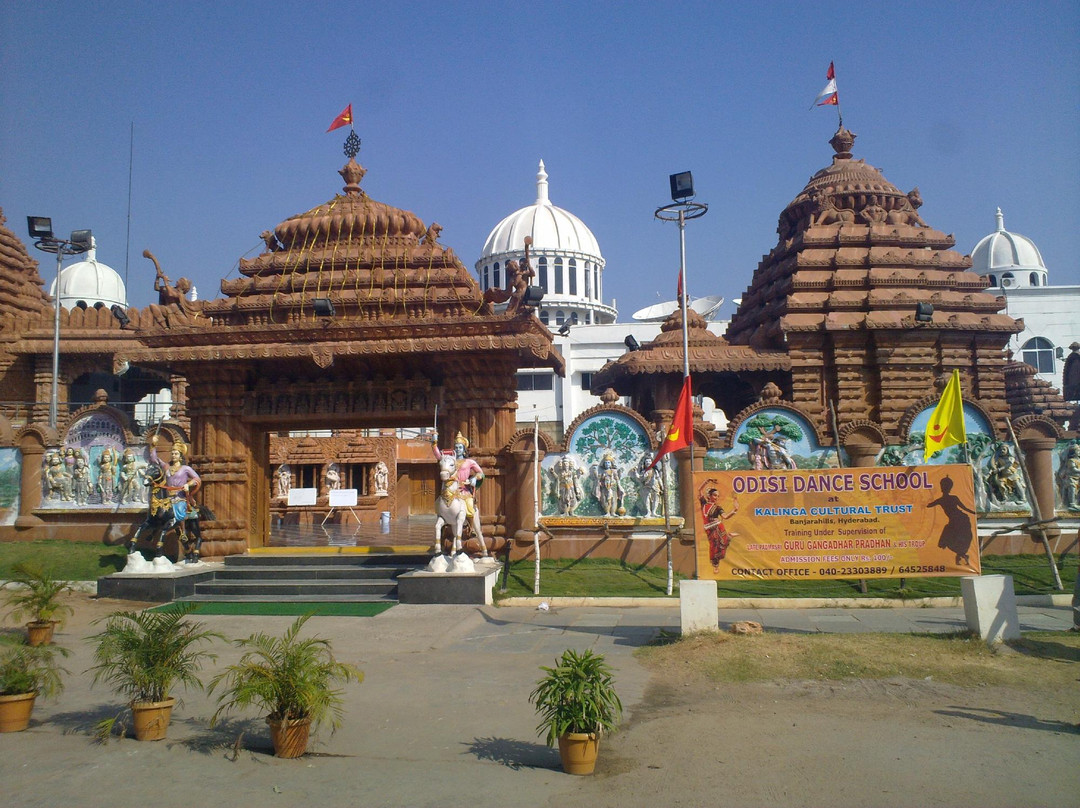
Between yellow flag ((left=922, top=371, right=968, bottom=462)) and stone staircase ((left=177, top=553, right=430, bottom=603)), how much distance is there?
884 centimetres

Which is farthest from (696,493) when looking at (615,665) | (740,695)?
(740,695)

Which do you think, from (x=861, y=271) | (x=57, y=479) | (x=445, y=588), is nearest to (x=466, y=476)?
(x=445, y=588)

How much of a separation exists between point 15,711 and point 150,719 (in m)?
1.36

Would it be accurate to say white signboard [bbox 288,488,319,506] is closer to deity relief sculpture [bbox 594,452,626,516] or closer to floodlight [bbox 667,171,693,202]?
deity relief sculpture [bbox 594,452,626,516]

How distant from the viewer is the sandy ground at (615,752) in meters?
6.04

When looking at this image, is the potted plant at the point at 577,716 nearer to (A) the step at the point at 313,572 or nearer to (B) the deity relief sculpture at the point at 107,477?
(A) the step at the point at 313,572

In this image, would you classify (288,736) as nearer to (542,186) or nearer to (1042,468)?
(1042,468)

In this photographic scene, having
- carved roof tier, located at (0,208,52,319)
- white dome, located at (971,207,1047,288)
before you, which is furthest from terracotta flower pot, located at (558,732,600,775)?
white dome, located at (971,207,1047,288)

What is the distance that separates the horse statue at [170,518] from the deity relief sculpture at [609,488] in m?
7.41

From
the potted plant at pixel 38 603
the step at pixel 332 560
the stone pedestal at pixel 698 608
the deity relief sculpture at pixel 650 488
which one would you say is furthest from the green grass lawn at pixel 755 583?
the potted plant at pixel 38 603

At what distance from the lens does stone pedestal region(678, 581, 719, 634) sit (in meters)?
10.7

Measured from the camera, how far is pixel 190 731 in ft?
24.8

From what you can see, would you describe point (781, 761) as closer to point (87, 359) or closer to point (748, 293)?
point (748, 293)

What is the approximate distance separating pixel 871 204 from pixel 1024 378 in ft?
42.3
